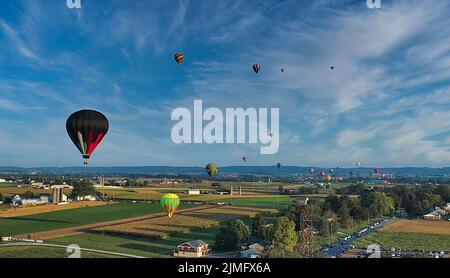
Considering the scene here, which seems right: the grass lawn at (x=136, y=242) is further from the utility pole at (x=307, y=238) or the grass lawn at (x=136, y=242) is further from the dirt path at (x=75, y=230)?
the utility pole at (x=307, y=238)

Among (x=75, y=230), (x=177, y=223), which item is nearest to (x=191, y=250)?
(x=177, y=223)

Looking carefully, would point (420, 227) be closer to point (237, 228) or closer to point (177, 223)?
point (237, 228)

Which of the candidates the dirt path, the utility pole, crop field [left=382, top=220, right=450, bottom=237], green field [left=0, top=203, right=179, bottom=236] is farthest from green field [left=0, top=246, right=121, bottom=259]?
crop field [left=382, top=220, right=450, bottom=237]

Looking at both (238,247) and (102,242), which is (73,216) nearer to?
(102,242)

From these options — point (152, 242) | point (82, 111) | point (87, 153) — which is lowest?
point (152, 242)
